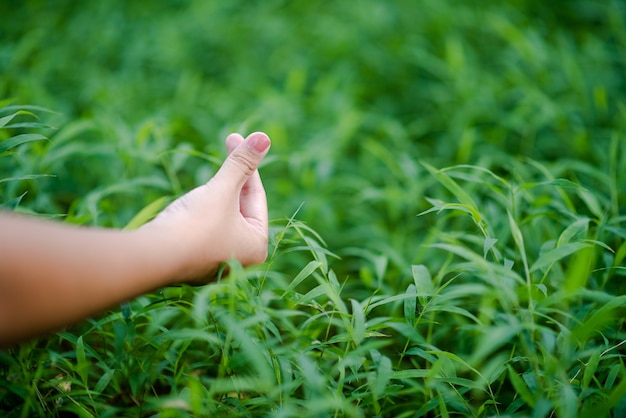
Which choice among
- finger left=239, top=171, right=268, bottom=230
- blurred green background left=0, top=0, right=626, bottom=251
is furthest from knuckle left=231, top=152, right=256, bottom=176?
blurred green background left=0, top=0, right=626, bottom=251

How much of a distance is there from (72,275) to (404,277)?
1.11 metres

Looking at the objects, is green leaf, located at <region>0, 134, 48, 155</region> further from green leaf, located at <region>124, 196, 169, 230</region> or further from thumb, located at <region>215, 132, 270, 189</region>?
thumb, located at <region>215, 132, 270, 189</region>

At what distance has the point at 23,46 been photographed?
271cm

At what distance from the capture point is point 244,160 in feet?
4.06

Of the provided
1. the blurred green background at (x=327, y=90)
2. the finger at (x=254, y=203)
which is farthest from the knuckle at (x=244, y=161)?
the blurred green background at (x=327, y=90)

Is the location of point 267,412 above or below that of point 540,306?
below

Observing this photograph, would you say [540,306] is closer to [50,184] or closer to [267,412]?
[267,412]

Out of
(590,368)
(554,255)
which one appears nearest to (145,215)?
(554,255)

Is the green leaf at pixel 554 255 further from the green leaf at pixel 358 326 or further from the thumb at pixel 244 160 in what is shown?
the thumb at pixel 244 160

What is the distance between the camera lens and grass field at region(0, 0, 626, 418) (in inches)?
46.3

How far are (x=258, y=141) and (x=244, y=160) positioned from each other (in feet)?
0.20

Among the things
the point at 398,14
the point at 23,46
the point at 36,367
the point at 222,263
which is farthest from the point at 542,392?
the point at 23,46

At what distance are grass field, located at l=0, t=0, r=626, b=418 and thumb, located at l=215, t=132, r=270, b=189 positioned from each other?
0.60 feet

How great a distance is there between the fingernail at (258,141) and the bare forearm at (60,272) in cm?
39
